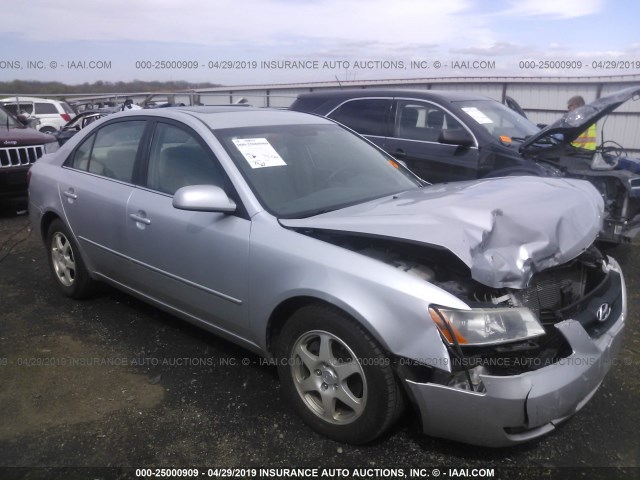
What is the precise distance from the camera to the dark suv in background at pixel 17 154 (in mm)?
7379

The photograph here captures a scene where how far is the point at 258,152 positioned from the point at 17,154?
5.77m

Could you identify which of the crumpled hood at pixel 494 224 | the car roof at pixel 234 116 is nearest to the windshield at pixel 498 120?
the car roof at pixel 234 116

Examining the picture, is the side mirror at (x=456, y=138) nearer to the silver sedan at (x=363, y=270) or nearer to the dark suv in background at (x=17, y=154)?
the silver sedan at (x=363, y=270)

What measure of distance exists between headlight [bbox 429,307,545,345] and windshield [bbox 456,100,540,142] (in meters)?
4.09

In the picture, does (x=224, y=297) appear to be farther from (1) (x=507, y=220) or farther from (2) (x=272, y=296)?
(1) (x=507, y=220)

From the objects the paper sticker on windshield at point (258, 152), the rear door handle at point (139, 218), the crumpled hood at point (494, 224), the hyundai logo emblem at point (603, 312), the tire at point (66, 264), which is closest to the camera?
the crumpled hood at point (494, 224)

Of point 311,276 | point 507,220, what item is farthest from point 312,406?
point 507,220

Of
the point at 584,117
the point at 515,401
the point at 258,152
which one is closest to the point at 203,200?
the point at 258,152

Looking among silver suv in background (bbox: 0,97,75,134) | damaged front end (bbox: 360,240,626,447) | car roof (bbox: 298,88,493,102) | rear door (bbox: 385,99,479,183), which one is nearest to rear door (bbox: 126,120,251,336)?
damaged front end (bbox: 360,240,626,447)

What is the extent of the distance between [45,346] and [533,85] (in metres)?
11.9

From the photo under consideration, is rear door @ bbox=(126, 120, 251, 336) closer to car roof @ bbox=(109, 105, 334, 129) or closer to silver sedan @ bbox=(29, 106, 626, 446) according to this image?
silver sedan @ bbox=(29, 106, 626, 446)

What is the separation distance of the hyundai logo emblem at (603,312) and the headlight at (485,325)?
56cm

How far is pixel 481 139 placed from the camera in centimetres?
591

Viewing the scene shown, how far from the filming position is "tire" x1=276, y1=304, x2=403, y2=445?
240 cm
